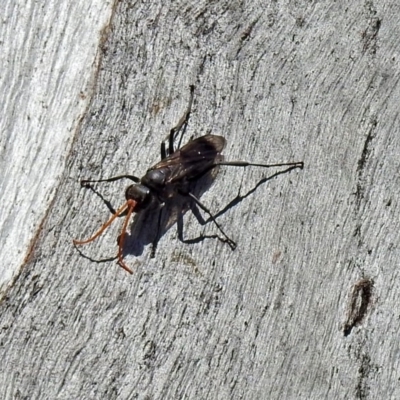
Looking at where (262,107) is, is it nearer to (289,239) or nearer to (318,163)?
(318,163)

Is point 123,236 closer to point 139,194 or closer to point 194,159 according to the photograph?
point 139,194

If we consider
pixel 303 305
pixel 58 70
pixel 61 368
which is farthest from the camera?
pixel 303 305

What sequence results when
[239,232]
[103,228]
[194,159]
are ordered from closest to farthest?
[103,228] → [239,232] → [194,159]

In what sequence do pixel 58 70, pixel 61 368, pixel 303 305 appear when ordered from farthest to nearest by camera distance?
pixel 303 305
pixel 58 70
pixel 61 368

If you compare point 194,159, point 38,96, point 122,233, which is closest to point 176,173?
point 194,159

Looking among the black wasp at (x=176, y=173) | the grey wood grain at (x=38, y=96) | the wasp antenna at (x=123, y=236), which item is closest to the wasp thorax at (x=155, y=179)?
the black wasp at (x=176, y=173)

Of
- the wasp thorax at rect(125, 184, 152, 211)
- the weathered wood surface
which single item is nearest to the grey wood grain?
the weathered wood surface

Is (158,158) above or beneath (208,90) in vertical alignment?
beneath

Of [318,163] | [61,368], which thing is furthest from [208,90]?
[61,368]
